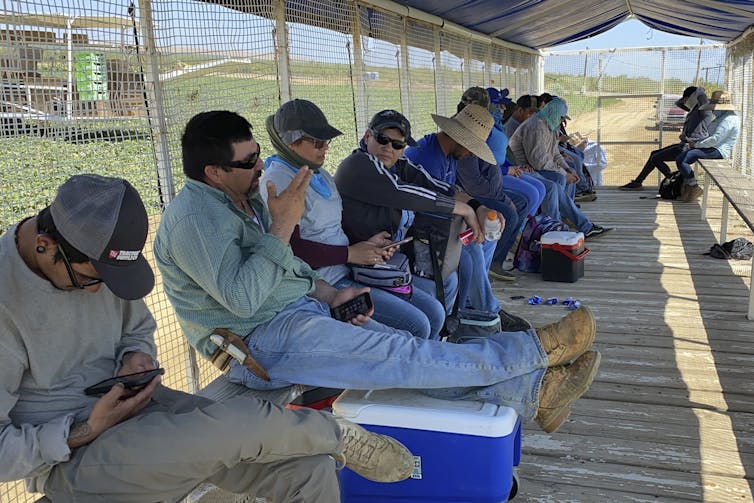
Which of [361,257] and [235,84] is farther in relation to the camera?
[235,84]

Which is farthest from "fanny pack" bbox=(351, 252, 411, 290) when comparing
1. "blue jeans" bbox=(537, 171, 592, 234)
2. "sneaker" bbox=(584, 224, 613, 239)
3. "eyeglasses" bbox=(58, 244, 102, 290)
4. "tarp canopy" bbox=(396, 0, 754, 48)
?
"sneaker" bbox=(584, 224, 613, 239)

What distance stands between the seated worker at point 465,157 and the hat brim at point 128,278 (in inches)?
81.0

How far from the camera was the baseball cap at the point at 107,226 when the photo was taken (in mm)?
1543

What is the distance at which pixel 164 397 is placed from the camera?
1.91m

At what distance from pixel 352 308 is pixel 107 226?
107 cm

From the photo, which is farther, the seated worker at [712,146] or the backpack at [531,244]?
the seated worker at [712,146]

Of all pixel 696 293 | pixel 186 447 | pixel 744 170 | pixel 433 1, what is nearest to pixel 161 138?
pixel 186 447

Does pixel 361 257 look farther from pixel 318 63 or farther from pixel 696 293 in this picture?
pixel 696 293

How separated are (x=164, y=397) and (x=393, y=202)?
1.51 metres

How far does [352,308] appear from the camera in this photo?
2461 millimetres

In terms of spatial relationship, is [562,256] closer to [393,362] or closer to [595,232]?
[595,232]

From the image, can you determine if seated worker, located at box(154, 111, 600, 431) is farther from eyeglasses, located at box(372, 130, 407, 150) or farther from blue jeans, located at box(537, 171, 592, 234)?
blue jeans, located at box(537, 171, 592, 234)

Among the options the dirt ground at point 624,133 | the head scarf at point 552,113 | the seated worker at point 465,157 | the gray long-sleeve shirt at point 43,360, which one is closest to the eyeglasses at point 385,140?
the seated worker at point 465,157

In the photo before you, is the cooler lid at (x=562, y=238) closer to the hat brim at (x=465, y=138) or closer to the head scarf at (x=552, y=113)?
the hat brim at (x=465, y=138)
